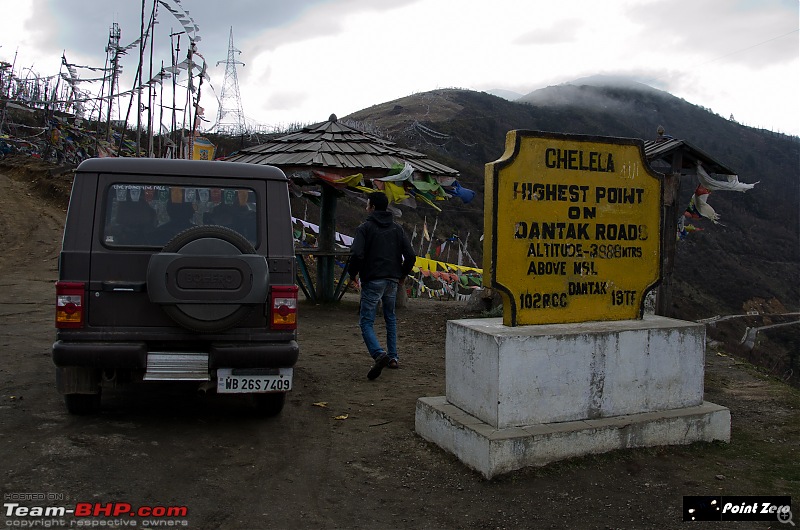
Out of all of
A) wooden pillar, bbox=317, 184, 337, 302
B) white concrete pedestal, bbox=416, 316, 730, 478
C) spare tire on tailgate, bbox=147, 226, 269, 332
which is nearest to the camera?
white concrete pedestal, bbox=416, 316, 730, 478

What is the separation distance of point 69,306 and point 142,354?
1.98 ft

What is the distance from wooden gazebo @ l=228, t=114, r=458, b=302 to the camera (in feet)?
36.6

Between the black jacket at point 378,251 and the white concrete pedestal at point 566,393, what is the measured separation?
2007 millimetres

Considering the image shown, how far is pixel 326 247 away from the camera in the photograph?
12.7 meters

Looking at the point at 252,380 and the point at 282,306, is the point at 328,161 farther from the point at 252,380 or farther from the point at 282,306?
the point at 252,380

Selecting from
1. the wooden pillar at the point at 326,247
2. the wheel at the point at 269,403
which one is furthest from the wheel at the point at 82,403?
the wooden pillar at the point at 326,247

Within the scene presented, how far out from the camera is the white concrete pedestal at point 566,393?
4.72 metres

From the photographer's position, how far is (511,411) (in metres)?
4.75

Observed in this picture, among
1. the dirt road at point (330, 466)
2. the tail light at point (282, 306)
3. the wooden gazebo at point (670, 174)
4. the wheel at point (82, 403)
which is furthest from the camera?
the wooden gazebo at point (670, 174)

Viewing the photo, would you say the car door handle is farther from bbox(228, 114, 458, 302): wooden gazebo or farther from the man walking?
bbox(228, 114, 458, 302): wooden gazebo

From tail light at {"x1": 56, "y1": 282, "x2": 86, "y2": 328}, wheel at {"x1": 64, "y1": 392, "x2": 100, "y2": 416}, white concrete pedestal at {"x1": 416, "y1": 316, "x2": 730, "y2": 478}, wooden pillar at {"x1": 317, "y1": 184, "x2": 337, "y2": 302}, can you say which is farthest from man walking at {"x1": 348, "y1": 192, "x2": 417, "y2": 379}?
wooden pillar at {"x1": 317, "y1": 184, "x2": 337, "y2": 302}

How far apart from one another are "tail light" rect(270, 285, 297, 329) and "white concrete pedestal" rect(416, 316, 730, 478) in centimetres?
119

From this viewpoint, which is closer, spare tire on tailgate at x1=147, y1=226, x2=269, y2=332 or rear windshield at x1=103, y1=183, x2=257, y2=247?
spare tire on tailgate at x1=147, y1=226, x2=269, y2=332

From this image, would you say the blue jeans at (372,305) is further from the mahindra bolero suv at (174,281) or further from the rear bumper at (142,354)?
the rear bumper at (142,354)
